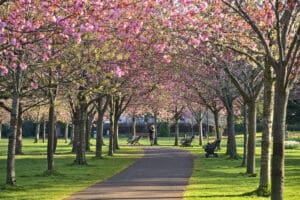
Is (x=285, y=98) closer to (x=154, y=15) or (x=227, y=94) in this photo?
(x=154, y=15)

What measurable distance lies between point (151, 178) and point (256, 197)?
17.5ft

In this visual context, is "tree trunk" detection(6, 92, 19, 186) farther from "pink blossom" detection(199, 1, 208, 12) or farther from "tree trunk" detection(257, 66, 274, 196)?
"tree trunk" detection(257, 66, 274, 196)

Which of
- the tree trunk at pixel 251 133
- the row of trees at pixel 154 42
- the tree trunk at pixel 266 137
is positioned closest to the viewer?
the row of trees at pixel 154 42

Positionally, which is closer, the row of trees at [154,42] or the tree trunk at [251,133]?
the row of trees at [154,42]

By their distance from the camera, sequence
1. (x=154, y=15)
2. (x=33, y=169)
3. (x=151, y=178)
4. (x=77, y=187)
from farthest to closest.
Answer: (x=33, y=169), (x=151, y=178), (x=77, y=187), (x=154, y=15)

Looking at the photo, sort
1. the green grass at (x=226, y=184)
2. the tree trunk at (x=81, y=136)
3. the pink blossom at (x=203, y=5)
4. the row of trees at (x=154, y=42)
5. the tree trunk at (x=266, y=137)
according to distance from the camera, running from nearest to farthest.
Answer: the row of trees at (x=154, y=42), the pink blossom at (x=203, y=5), the green grass at (x=226, y=184), the tree trunk at (x=266, y=137), the tree trunk at (x=81, y=136)

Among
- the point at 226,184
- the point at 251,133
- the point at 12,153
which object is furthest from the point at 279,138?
the point at 251,133

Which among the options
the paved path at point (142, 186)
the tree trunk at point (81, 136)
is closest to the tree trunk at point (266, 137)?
the paved path at point (142, 186)

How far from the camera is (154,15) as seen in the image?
13.6 metres

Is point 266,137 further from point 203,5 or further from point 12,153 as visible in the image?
point 12,153

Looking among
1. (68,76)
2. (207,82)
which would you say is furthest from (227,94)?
(68,76)

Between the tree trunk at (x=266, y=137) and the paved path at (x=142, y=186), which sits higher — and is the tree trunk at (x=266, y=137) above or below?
above

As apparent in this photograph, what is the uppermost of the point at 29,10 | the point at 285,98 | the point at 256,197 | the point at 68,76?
the point at 29,10

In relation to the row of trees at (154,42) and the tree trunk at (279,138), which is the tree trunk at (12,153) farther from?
the tree trunk at (279,138)
